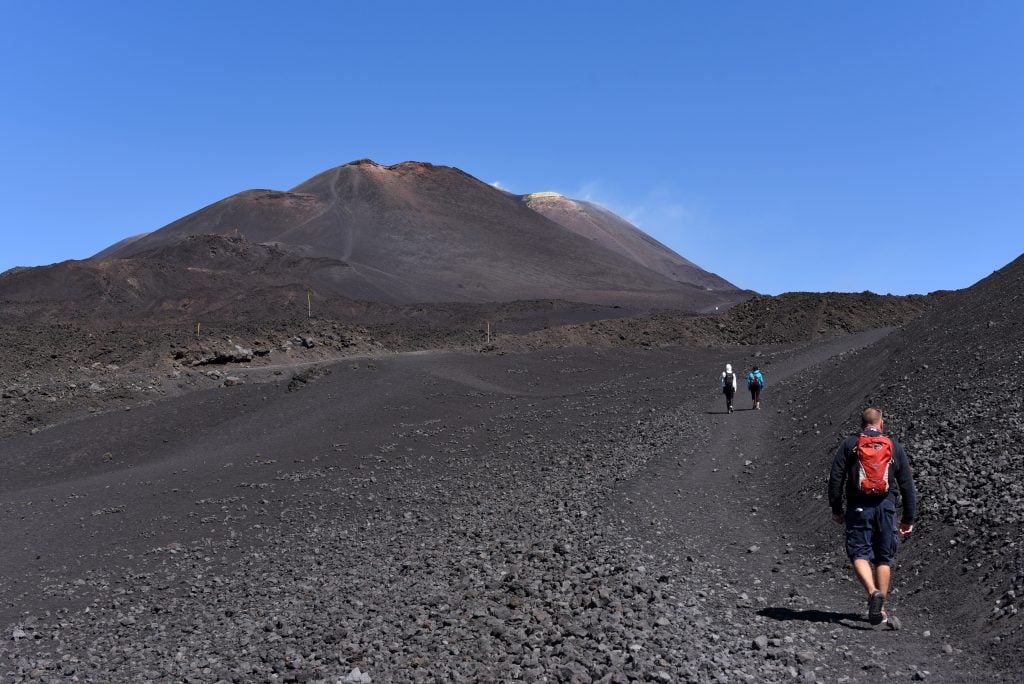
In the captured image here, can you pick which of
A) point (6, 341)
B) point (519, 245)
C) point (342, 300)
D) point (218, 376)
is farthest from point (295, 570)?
point (519, 245)

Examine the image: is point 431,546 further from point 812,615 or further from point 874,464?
point 874,464

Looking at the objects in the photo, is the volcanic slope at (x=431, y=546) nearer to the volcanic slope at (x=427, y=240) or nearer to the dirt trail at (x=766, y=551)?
the dirt trail at (x=766, y=551)

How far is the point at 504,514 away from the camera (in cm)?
1207

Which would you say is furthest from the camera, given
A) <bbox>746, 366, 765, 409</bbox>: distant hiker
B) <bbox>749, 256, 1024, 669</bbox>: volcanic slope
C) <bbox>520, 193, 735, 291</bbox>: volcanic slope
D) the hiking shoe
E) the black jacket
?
<bbox>520, 193, 735, 291</bbox>: volcanic slope

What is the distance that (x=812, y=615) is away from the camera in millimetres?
7285

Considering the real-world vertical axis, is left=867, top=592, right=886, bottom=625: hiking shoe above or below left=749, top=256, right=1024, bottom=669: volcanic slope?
below

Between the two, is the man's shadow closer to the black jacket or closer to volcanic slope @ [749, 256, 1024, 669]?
volcanic slope @ [749, 256, 1024, 669]

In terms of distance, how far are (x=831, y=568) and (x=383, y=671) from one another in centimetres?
451

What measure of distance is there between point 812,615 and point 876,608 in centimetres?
56

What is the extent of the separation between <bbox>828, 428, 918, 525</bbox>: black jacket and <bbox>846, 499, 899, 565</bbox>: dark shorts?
0.20 feet

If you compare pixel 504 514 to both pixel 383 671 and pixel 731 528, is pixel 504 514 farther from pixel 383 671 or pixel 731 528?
pixel 383 671

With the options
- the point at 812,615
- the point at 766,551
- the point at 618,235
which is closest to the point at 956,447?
the point at 766,551

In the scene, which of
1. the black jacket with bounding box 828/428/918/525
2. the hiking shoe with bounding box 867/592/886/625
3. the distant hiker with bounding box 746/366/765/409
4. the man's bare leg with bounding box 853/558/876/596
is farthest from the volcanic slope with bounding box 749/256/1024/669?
the distant hiker with bounding box 746/366/765/409

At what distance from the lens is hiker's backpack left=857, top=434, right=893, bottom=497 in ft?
22.6
